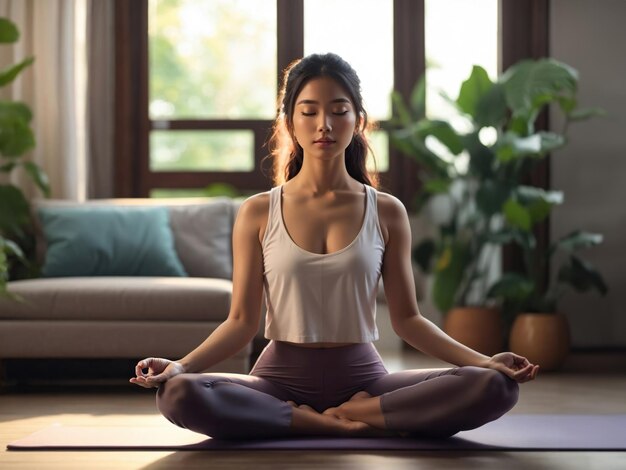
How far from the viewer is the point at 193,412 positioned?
8.05 feet

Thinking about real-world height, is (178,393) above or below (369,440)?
above

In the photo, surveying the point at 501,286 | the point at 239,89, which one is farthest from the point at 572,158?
the point at 239,89

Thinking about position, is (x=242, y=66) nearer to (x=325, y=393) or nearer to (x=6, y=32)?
(x=6, y=32)

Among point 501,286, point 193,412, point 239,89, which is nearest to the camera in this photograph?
point 193,412

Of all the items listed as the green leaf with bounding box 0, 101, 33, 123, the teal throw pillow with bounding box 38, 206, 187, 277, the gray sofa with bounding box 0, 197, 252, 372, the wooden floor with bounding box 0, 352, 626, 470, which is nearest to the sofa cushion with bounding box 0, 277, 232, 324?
the gray sofa with bounding box 0, 197, 252, 372

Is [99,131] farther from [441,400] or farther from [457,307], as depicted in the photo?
[441,400]

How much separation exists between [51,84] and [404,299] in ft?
10.3

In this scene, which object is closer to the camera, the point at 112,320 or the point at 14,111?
the point at 112,320

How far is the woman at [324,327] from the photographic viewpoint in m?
2.48

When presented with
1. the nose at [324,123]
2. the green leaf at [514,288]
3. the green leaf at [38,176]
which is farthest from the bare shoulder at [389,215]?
the green leaf at [38,176]

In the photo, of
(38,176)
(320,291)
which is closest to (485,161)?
(38,176)

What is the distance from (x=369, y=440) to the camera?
8.41 ft

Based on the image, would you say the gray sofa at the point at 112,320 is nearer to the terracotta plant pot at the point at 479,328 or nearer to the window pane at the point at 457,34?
the terracotta plant pot at the point at 479,328

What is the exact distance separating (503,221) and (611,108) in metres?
0.77
